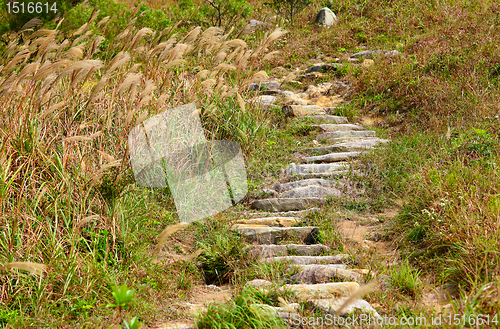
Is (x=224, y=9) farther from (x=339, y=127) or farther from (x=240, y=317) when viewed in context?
(x=240, y=317)

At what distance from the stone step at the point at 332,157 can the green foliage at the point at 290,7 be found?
7.14 meters

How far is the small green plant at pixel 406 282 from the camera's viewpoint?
9.61 ft

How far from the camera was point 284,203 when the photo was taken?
4844 mm

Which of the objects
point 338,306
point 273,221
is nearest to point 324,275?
point 338,306

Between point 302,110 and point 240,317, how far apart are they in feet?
17.5

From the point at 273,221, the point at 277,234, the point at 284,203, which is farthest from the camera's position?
the point at 284,203

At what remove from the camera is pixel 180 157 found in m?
4.77

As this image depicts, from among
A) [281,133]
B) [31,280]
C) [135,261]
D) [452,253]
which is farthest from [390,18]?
[31,280]

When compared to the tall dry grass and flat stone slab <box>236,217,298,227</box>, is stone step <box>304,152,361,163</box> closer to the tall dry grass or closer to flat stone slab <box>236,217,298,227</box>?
flat stone slab <box>236,217,298,227</box>

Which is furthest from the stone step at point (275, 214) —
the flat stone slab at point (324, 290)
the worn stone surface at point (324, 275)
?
the flat stone slab at point (324, 290)

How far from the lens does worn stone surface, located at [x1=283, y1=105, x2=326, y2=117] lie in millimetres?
7398

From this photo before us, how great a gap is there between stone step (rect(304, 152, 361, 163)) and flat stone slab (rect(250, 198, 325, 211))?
48.6 inches

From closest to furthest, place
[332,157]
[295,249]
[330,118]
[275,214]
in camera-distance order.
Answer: [295,249] < [275,214] < [332,157] < [330,118]

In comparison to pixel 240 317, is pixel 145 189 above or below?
above
